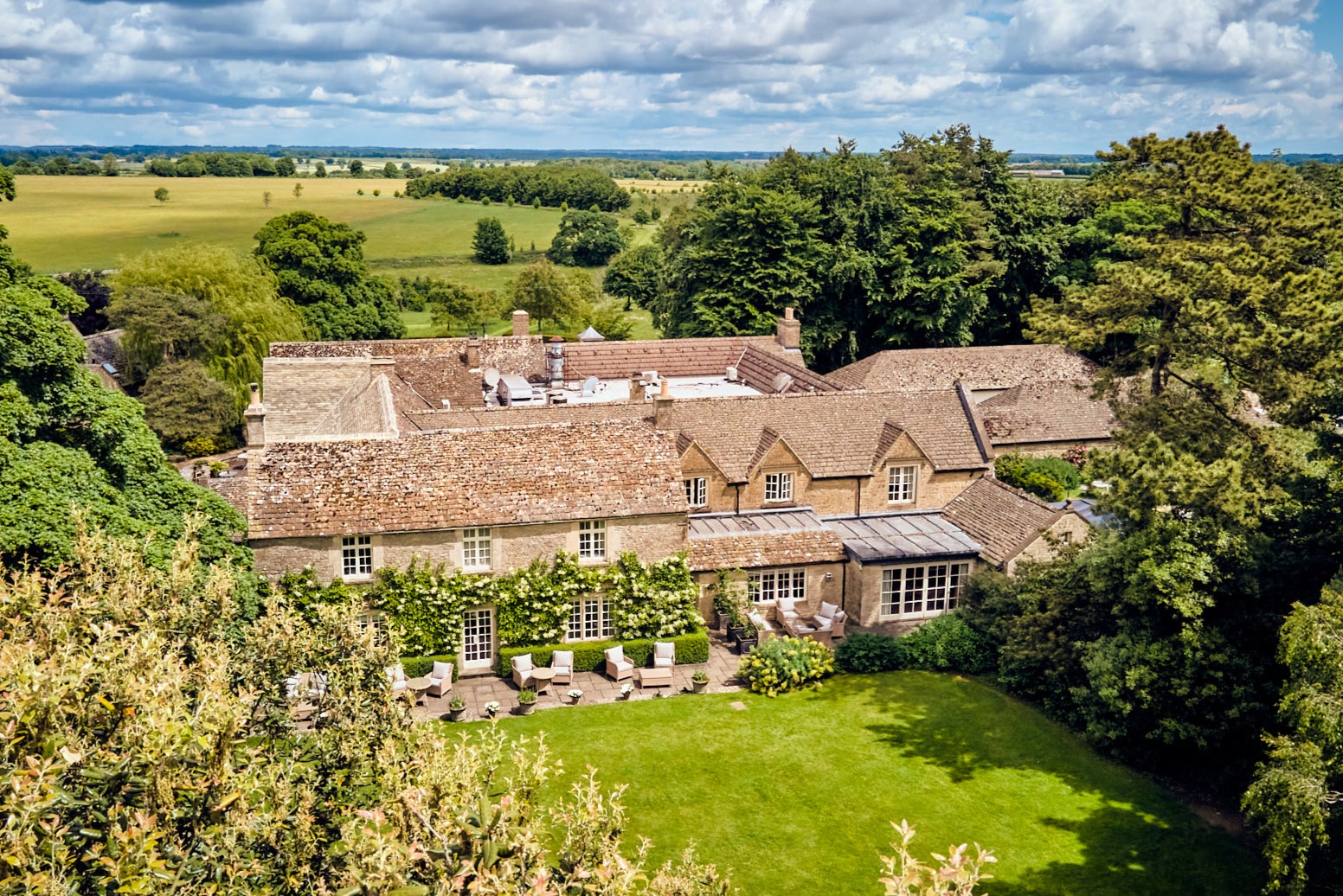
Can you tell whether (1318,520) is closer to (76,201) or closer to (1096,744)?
(1096,744)

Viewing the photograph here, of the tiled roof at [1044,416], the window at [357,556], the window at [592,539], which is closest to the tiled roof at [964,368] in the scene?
the tiled roof at [1044,416]

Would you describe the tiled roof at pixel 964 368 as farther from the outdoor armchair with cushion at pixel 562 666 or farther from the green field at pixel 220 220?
the green field at pixel 220 220

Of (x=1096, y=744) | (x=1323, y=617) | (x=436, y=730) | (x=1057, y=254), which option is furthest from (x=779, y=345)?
(x=436, y=730)

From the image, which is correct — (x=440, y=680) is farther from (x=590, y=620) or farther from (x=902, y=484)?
(x=902, y=484)

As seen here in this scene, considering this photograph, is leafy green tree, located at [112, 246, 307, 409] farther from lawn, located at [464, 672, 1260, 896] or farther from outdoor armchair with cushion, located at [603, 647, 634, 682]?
lawn, located at [464, 672, 1260, 896]

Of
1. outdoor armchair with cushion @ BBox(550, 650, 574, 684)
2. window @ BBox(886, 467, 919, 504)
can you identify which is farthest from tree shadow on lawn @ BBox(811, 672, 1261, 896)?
window @ BBox(886, 467, 919, 504)

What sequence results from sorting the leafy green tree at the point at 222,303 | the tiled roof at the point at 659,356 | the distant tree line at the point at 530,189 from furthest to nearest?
1. the distant tree line at the point at 530,189
2. the leafy green tree at the point at 222,303
3. the tiled roof at the point at 659,356

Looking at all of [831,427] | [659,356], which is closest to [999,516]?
[831,427]
